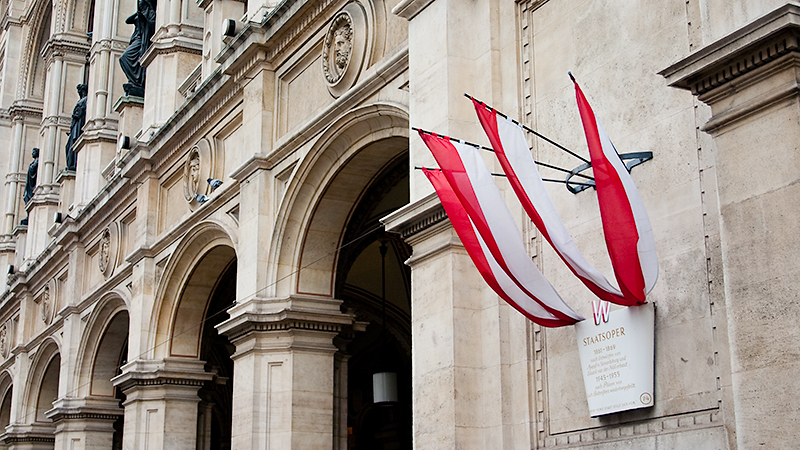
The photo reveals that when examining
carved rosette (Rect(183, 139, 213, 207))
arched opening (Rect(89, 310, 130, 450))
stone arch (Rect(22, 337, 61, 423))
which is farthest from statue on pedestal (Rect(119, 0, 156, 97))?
stone arch (Rect(22, 337, 61, 423))

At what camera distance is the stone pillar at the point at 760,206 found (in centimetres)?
647

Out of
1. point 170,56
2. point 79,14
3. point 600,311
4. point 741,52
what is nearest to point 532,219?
point 600,311

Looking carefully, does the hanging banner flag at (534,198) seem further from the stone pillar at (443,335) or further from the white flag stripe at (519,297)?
the stone pillar at (443,335)

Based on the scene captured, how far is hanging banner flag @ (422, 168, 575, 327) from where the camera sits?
859 centimetres

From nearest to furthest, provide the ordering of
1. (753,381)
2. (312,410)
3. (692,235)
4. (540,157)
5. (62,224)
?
(753,381) < (692,235) < (540,157) < (312,410) < (62,224)

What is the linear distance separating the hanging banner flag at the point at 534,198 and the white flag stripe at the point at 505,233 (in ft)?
1.21

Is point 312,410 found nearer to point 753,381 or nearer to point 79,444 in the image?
point 753,381

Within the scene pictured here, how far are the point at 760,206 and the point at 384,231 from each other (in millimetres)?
8230

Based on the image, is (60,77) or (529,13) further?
(60,77)

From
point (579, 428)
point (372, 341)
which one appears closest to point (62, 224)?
point (372, 341)

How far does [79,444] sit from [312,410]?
981 cm

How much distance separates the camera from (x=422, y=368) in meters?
10.1

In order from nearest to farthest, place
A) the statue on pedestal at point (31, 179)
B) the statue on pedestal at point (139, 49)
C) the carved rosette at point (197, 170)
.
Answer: the carved rosette at point (197, 170), the statue on pedestal at point (139, 49), the statue on pedestal at point (31, 179)

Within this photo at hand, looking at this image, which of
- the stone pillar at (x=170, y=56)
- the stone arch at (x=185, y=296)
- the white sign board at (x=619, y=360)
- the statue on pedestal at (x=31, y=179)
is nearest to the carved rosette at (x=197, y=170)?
the stone arch at (x=185, y=296)
